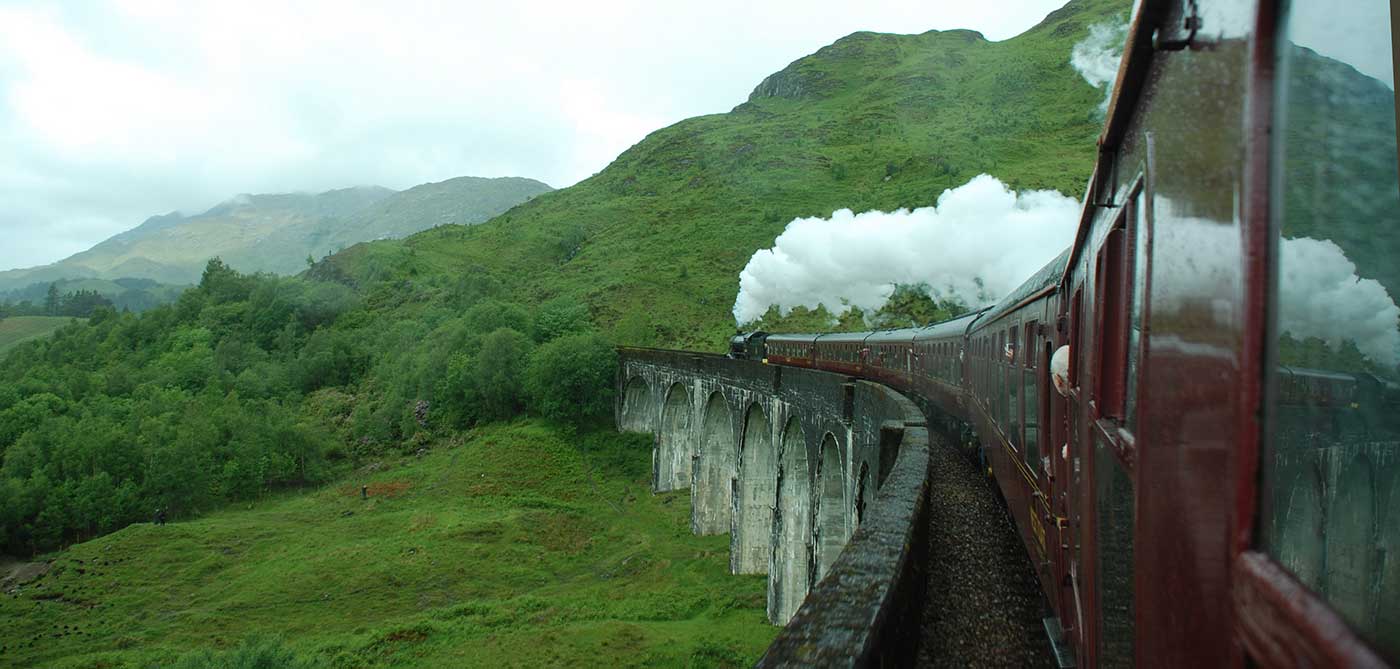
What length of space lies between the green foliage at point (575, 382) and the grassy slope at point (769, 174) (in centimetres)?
1452

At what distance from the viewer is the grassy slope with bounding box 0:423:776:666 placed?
16.6 metres

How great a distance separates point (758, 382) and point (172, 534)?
2263cm

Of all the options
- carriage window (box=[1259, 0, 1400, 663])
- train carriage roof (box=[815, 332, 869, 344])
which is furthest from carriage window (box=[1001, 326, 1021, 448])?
train carriage roof (box=[815, 332, 869, 344])

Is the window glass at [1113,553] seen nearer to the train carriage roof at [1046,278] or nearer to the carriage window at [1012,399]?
the train carriage roof at [1046,278]

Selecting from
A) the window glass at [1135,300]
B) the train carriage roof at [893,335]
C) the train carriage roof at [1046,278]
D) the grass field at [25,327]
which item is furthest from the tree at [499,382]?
the grass field at [25,327]

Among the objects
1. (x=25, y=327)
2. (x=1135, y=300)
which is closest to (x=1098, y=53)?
(x=1135, y=300)

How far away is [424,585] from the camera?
2102 centimetres

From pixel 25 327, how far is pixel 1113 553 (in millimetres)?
129123

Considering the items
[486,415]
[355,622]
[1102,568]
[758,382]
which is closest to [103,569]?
[355,622]

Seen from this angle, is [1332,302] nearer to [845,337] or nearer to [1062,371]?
[1062,371]

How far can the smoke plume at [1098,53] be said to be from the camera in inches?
3157

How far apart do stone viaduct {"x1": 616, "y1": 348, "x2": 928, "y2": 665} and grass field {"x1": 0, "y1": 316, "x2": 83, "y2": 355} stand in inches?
3748

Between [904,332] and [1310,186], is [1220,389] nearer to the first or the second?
[1310,186]

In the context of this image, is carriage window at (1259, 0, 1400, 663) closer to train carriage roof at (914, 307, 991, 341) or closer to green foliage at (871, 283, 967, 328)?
train carriage roof at (914, 307, 991, 341)
